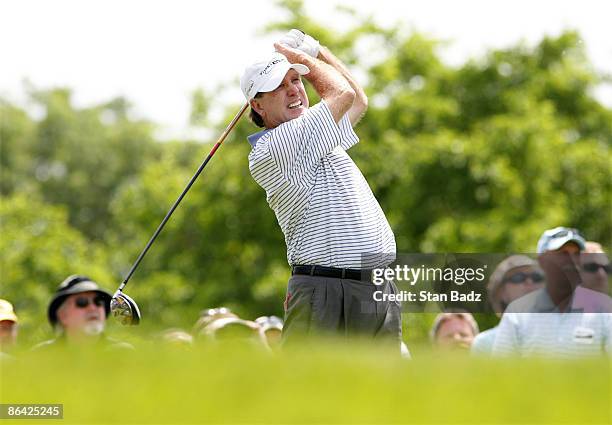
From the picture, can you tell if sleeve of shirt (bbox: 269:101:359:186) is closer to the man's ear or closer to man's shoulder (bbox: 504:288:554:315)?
the man's ear

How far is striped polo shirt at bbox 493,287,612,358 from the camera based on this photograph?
5578mm

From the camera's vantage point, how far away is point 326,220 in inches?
213

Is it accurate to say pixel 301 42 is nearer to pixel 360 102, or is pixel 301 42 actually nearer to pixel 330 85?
pixel 360 102

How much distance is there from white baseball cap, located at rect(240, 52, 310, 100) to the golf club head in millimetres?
1248

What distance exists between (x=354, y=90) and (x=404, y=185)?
18.9 meters

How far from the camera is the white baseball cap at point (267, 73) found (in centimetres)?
561

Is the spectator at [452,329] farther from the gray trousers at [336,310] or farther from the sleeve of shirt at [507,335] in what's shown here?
the gray trousers at [336,310]

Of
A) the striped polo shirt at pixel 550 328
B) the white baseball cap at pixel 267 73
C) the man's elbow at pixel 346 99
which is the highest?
the white baseball cap at pixel 267 73

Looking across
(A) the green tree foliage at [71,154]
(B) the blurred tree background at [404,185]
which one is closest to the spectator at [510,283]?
(B) the blurred tree background at [404,185]

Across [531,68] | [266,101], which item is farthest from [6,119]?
[266,101]

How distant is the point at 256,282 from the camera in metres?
23.6

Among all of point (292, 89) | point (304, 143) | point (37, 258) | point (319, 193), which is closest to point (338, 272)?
point (319, 193)

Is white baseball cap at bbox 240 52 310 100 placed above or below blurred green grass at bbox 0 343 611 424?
above

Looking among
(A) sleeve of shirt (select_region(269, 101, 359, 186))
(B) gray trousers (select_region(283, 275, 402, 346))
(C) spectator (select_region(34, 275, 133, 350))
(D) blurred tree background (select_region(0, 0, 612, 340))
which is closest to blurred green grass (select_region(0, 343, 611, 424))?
(B) gray trousers (select_region(283, 275, 402, 346))
